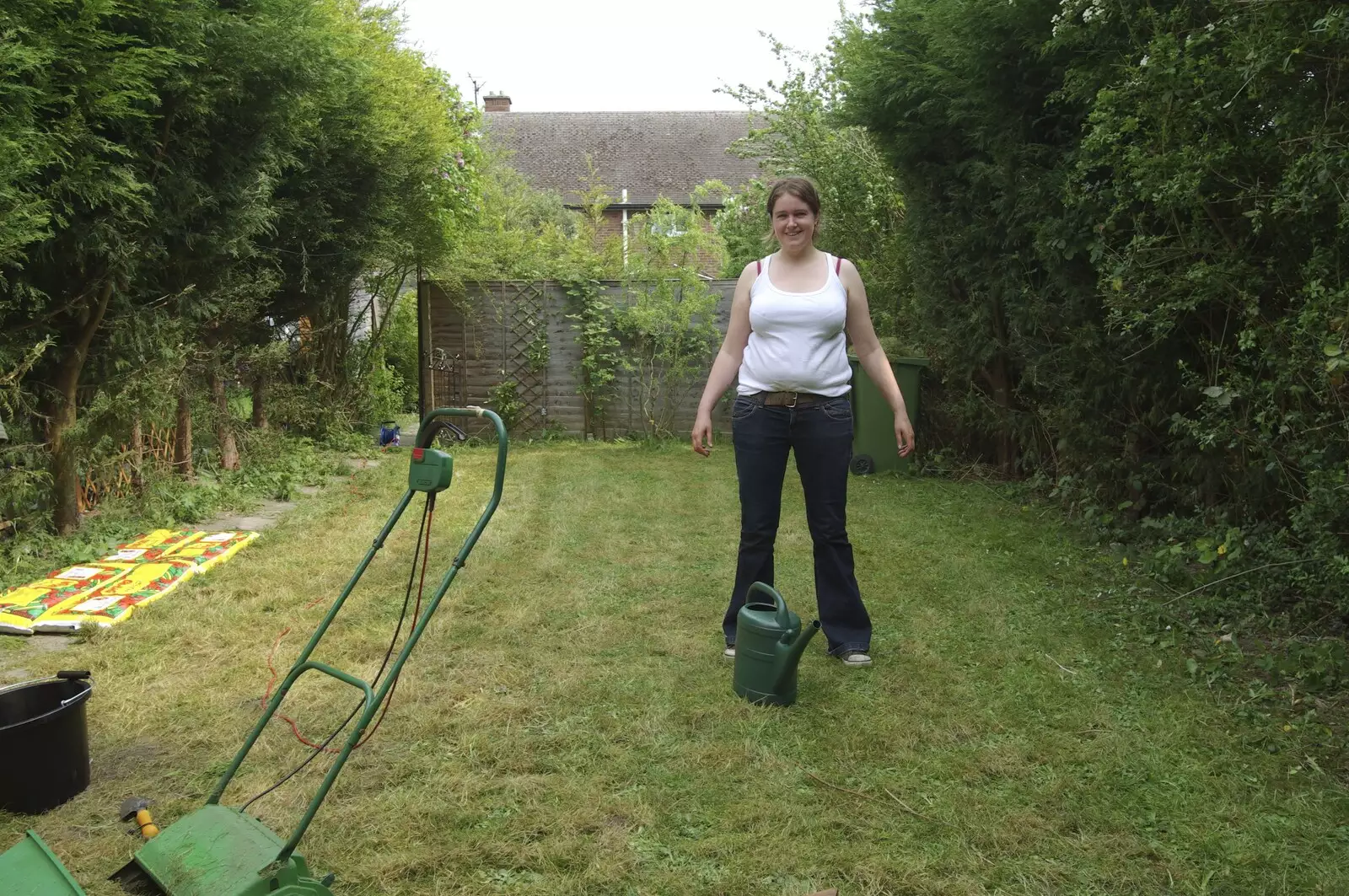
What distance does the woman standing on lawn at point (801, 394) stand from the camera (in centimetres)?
348

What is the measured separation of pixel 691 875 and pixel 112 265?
4399 mm

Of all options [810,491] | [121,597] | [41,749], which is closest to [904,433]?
[810,491]

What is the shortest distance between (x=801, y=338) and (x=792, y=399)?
8.4 inches

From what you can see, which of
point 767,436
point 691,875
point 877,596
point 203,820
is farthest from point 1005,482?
point 203,820

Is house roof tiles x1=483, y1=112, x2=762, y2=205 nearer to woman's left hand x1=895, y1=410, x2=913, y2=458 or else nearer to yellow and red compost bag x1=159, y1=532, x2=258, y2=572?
yellow and red compost bag x1=159, y1=532, x2=258, y2=572

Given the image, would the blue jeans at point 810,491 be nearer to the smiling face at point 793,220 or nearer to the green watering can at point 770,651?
the green watering can at point 770,651

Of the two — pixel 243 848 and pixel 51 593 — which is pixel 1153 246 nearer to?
pixel 243 848

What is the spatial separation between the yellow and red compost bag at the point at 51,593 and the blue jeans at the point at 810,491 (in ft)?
9.22

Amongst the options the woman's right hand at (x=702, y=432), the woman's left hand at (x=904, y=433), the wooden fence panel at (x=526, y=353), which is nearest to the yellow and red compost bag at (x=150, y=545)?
the woman's right hand at (x=702, y=432)

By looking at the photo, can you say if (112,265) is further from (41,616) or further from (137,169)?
(41,616)

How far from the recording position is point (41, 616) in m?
4.12

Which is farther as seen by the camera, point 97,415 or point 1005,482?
point 1005,482

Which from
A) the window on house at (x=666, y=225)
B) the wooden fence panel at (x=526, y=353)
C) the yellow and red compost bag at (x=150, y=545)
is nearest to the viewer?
the yellow and red compost bag at (x=150, y=545)

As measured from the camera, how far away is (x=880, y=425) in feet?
28.2
